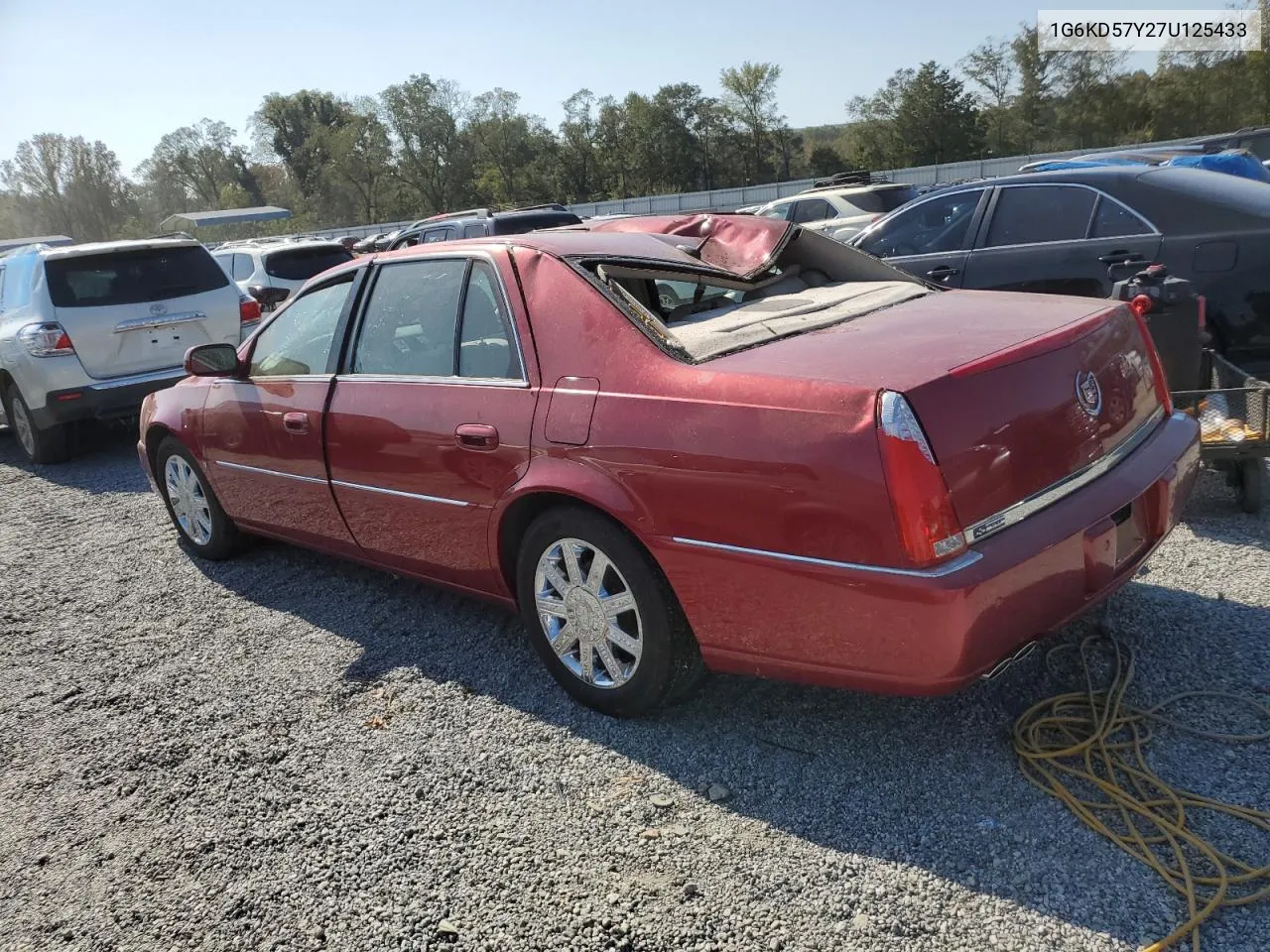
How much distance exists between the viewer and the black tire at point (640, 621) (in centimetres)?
298

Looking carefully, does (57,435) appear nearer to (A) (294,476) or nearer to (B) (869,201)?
(A) (294,476)

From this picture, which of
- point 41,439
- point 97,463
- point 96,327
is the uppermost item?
point 96,327

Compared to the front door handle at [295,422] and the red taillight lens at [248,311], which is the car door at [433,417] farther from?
the red taillight lens at [248,311]

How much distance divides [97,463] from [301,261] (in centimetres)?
559

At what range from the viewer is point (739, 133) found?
62375mm

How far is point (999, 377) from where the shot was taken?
258 cm

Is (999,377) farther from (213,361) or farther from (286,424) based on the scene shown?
(213,361)

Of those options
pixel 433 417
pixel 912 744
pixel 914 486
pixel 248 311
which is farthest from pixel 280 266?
pixel 914 486

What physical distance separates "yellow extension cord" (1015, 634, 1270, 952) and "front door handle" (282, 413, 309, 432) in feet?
10.1

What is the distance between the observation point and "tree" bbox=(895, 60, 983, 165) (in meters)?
53.6

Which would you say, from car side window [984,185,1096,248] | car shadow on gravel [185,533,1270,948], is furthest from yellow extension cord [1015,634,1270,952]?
car side window [984,185,1096,248]

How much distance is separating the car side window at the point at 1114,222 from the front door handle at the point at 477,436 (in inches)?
171

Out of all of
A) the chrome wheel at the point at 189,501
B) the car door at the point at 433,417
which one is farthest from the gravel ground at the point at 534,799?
the chrome wheel at the point at 189,501

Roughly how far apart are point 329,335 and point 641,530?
2.08 m
